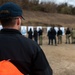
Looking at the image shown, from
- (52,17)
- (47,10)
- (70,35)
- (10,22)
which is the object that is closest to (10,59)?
(10,22)

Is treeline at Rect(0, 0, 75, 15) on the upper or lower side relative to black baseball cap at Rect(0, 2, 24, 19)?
lower

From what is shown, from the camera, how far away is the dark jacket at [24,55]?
10.3 ft

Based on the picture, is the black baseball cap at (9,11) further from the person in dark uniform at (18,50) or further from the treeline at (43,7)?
the treeline at (43,7)

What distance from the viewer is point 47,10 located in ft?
266

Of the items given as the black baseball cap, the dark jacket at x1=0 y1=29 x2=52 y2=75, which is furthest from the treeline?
the dark jacket at x1=0 y1=29 x2=52 y2=75

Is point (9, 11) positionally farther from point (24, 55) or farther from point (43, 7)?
point (43, 7)

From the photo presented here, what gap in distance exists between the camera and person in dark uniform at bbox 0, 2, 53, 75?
3.15 metres

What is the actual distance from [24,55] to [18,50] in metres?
0.07

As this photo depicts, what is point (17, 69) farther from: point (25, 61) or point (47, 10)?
point (47, 10)

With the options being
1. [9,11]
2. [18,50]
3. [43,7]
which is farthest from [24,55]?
[43,7]

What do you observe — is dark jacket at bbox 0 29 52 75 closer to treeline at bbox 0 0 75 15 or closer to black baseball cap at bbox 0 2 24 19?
black baseball cap at bbox 0 2 24 19

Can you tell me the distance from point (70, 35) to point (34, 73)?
30.6 m

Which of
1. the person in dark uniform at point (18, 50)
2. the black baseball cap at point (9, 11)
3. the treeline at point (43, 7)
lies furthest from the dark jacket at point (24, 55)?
the treeline at point (43, 7)

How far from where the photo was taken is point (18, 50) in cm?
316
